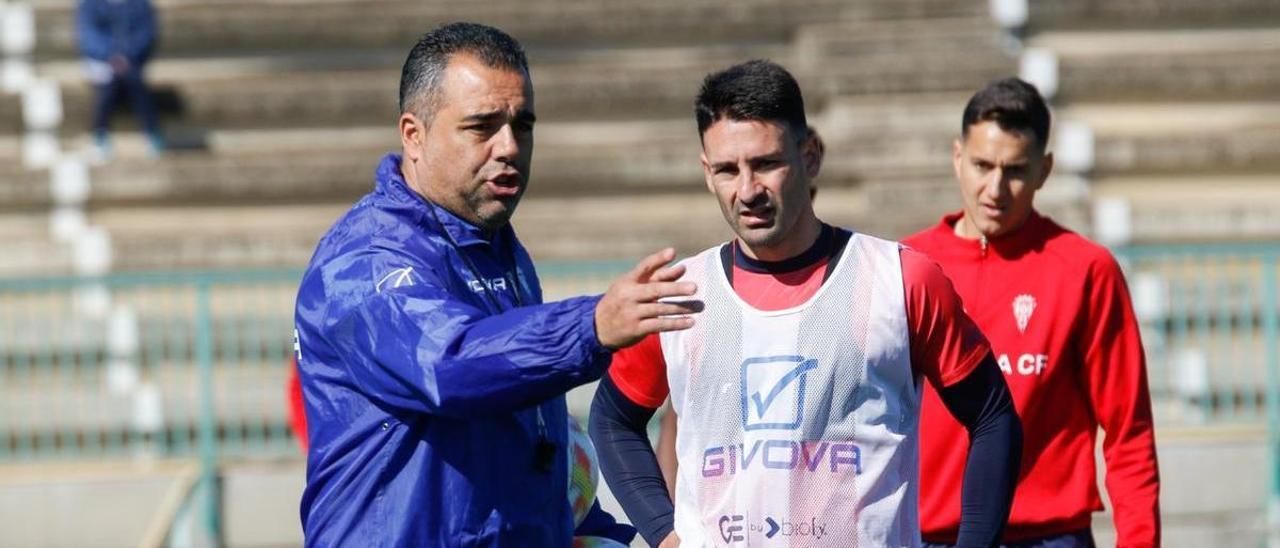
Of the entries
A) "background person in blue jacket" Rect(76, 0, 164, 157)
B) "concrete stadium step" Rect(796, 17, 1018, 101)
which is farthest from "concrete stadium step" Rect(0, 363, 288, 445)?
"concrete stadium step" Rect(796, 17, 1018, 101)

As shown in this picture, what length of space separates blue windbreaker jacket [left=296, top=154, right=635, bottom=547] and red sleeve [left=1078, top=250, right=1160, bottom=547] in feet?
5.23

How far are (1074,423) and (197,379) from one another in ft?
18.3

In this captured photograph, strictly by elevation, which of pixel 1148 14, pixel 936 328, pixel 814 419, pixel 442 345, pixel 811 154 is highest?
pixel 1148 14

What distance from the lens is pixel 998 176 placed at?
475 cm

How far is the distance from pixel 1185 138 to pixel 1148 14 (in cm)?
117

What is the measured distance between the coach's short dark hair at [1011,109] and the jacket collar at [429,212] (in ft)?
5.98

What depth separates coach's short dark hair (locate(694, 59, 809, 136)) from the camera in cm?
→ 365

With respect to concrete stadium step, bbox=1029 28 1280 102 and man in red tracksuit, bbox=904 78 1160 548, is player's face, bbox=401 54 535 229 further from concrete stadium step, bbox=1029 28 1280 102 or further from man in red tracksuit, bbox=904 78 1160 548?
concrete stadium step, bbox=1029 28 1280 102

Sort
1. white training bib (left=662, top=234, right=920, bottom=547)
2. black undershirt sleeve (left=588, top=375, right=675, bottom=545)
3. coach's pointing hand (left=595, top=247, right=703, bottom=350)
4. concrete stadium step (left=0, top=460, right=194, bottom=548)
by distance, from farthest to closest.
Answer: concrete stadium step (left=0, top=460, right=194, bottom=548) < black undershirt sleeve (left=588, top=375, right=675, bottom=545) < white training bib (left=662, top=234, right=920, bottom=547) < coach's pointing hand (left=595, top=247, right=703, bottom=350)

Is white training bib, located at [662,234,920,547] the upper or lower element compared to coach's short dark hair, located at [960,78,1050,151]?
lower

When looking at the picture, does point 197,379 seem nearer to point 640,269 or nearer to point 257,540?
point 257,540

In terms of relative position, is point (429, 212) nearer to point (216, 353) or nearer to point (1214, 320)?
point (216, 353)

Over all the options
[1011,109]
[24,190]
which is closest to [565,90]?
[24,190]

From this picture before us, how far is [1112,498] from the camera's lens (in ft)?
14.5
